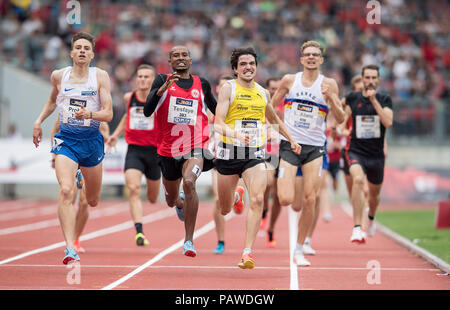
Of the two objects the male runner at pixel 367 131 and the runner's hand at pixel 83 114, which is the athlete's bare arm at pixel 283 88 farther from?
the runner's hand at pixel 83 114

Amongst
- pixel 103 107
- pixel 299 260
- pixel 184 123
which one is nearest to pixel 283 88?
pixel 184 123

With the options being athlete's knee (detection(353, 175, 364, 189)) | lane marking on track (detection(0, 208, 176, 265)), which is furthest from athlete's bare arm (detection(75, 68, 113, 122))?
athlete's knee (detection(353, 175, 364, 189))

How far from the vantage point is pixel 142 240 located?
11.6 m

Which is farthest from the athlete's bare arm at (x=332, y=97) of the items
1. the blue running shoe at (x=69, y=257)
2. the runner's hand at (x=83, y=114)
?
the blue running shoe at (x=69, y=257)

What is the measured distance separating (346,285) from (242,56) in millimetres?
2807

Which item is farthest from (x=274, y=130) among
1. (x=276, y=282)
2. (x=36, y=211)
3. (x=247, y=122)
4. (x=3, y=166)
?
(x=3, y=166)

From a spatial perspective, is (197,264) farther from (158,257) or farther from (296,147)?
(296,147)

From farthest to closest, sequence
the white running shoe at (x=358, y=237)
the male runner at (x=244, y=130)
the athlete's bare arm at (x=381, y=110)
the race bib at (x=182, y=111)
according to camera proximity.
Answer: the athlete's bare arm at (x=381, y=110) → the white running shoe at (x=358, y=237) → the race bib at (x=182, y=111) → the male runner at (x=244, y=130)

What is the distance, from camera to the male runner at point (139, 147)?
1179 centimetres

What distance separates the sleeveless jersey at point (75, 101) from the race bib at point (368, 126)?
4.15m

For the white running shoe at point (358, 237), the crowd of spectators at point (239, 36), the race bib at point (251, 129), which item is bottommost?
the white running shoe at point (358, 237)

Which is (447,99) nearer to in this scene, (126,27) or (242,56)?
(126,27)

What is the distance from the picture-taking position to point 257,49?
2648 centimetres

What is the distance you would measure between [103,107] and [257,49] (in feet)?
58.0
